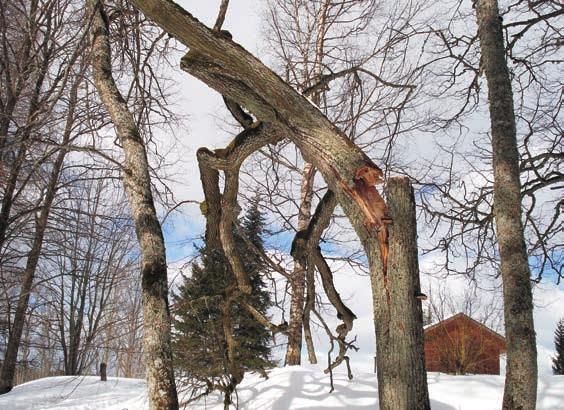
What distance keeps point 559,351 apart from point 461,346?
19.0 m

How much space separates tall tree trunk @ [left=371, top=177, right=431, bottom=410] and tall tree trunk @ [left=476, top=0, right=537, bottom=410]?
259cm

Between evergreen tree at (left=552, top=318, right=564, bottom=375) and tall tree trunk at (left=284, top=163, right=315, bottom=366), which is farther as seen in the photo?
evergreen tree at (left=552, top=318, right=564, bottom=375)

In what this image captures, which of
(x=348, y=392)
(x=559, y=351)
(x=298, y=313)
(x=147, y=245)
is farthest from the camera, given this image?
(x=559, y=351)

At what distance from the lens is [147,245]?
333 cm

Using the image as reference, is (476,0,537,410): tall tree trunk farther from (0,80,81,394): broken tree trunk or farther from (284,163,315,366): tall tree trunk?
(0,80,81,394): broken tree trunk

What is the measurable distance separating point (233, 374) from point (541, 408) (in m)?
2.76

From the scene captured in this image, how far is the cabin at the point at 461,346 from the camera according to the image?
14.4 meters

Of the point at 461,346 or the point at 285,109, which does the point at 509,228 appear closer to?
the point at 285,109

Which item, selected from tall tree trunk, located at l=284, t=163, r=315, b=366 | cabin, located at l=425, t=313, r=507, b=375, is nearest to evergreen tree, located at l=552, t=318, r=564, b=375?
cabin, located at l=425, t=313, r=507, b=375

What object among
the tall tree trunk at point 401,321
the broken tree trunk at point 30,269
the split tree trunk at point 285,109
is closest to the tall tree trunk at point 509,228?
the tall tree trunk at point 401,321

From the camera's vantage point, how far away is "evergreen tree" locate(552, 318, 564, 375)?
27.7 meters

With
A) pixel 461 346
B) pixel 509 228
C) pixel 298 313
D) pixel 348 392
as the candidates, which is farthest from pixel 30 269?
pixel 461 346

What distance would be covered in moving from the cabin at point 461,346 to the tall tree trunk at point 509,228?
10561 mm

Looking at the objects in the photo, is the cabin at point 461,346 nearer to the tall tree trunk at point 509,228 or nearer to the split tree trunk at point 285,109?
the tall tree trunk at point 509,228
